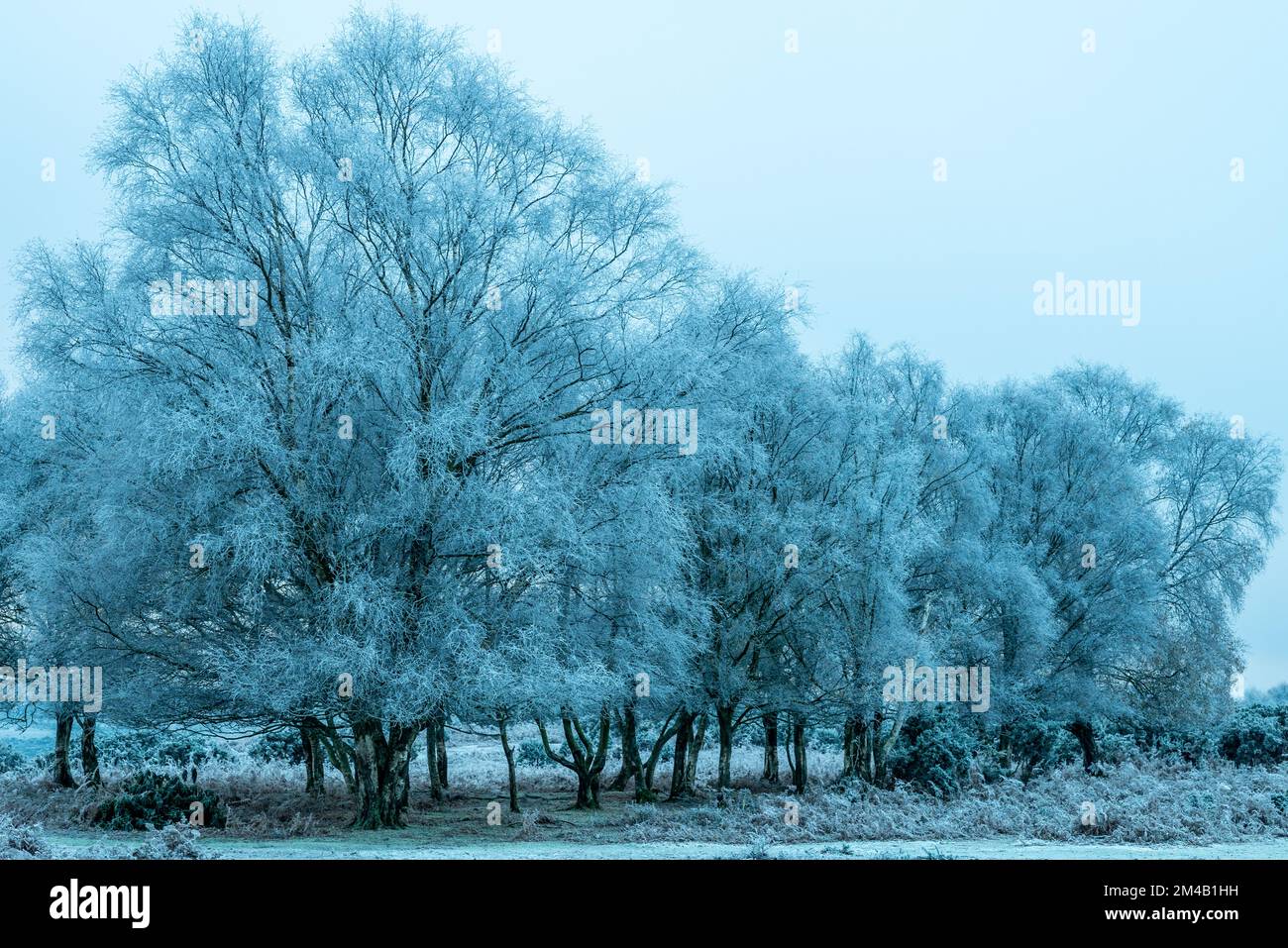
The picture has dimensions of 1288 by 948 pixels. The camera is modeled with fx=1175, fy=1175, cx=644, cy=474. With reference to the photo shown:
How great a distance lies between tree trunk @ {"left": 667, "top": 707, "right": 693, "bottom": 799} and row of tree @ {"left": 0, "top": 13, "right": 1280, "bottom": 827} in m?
2.28

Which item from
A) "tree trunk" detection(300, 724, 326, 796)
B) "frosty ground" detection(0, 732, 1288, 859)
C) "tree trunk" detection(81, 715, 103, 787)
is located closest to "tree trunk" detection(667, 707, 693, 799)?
"frosty ground" detection(0, 732, 1288, 859)

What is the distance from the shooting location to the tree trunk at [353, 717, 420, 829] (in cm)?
2195

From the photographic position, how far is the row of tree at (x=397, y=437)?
19.8 m

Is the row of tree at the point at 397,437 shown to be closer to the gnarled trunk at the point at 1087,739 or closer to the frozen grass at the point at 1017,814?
the frozen grass at the point at 1017,814

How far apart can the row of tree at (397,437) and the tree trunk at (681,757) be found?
7.48 ft

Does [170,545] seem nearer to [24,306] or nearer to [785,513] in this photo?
[24,306]

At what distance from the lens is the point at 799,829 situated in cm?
2039

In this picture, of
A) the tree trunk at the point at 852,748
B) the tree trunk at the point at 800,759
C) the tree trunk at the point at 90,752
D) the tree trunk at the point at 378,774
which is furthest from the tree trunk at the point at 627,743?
the tree trunk at the point at 90,752

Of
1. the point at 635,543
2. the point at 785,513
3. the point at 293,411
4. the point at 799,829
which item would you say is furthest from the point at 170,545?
the point at 785,513

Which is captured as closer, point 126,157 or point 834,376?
point 126,157

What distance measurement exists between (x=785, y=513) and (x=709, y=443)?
228 inches

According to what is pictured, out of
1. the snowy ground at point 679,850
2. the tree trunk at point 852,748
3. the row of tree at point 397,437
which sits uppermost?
the row of tree at point 397,437

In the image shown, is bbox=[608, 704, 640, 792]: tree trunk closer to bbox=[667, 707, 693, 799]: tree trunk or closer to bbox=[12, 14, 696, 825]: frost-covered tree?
bbox=[667, 707, 693, 799]: tree trunk

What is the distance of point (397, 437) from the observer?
66.3 feet
